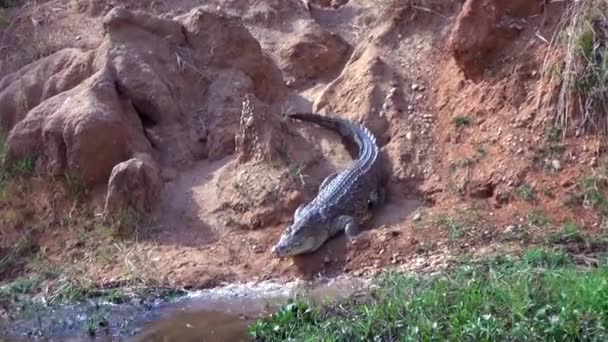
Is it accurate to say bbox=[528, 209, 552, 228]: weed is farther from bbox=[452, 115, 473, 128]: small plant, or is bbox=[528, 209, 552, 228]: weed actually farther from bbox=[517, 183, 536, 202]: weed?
bbox=[452, 115, 473, 128]: small plant

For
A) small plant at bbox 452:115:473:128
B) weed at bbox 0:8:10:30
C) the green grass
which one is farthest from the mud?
weed at bbox 0:8:10:30

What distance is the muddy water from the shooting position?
7879mm

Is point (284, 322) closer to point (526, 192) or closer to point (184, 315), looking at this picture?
point (184, 315)

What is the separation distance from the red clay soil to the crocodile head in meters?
0.09

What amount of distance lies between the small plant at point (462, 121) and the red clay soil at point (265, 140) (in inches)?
0.5

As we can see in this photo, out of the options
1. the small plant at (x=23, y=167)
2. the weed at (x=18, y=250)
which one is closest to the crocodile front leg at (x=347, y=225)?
the weed at (x=18, y=250)

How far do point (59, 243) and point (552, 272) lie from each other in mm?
4367

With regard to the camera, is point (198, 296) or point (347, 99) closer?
point (198, 296)

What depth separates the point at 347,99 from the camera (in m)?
10.5

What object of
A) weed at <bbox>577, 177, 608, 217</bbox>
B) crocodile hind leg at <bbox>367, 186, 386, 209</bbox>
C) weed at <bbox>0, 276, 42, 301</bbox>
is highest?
weed at <bbox>577, 177, 608, 217</bbox>

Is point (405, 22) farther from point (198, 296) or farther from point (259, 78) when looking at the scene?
point (198, 296)

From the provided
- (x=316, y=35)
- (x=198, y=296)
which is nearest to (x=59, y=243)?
(x=198, y=296)

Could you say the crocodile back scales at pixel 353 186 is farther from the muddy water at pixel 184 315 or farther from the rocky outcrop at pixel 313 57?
the rocky outcrop at pixel 313 57

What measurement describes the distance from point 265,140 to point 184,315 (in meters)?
2.02
